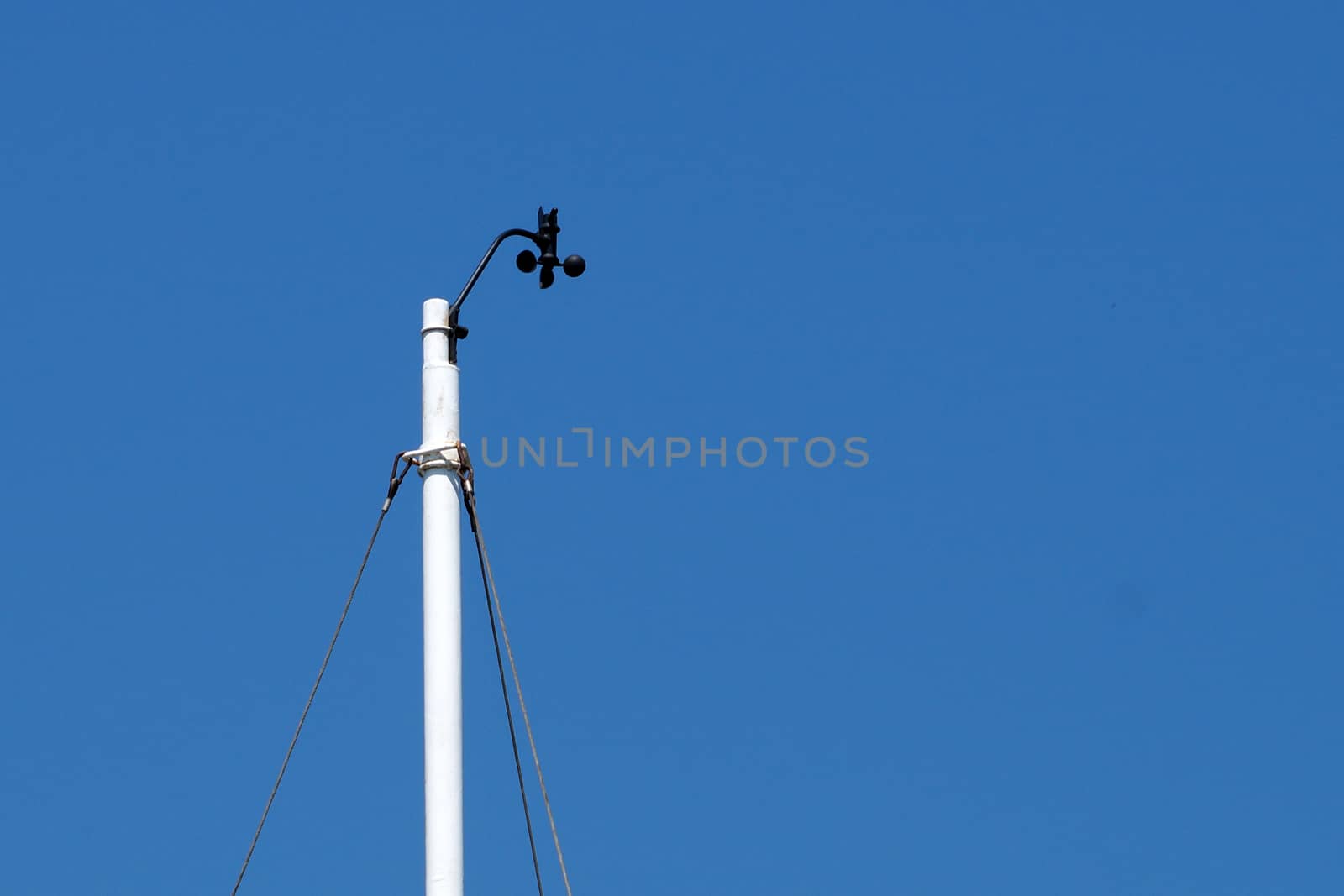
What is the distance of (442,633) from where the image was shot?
1246 cm

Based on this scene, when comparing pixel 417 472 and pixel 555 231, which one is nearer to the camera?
pixel 417 472

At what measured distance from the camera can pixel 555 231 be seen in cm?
1410

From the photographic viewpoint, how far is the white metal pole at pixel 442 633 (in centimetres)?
1219

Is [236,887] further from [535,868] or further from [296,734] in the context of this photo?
[535,868]

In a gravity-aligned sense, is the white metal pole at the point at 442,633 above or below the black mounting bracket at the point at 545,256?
below

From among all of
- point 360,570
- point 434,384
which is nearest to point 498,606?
point 360,570

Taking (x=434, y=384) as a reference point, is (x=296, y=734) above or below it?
below

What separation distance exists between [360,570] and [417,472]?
154cm

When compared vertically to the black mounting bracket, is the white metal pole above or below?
below

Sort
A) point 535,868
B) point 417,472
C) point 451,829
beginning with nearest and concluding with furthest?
point 451,829
point 417,472
point 535,868

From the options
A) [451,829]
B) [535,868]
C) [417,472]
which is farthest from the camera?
[535,868]

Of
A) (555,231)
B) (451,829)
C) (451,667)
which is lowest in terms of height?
(451,829)

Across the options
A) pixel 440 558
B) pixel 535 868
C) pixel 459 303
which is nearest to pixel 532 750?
pixel 535 868

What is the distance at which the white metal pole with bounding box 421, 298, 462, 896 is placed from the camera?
12.2m
